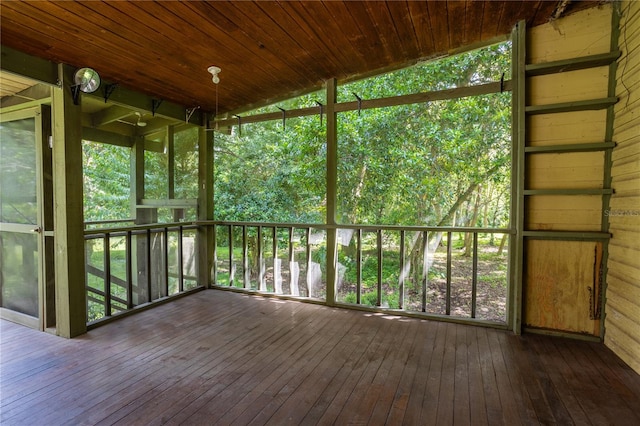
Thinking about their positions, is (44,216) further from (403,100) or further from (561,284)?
(561,284)

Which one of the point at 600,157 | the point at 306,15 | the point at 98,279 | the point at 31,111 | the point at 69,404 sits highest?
the point at 306,15

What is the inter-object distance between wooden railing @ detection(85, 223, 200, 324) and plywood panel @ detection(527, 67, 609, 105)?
165 inches

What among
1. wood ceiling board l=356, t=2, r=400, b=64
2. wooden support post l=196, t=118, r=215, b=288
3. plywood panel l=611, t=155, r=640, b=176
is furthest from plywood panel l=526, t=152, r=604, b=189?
wooden support post l=196, t=118, r=215, b=288

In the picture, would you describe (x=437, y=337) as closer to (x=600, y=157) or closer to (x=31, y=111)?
(x=600, y=157)

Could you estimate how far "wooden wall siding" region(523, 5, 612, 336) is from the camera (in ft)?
8.62

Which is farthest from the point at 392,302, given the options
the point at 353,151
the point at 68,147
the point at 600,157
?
the point at 68,147

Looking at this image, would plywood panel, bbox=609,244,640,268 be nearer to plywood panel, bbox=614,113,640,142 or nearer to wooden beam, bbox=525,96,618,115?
plywood panel, bbox=614,113,640,142

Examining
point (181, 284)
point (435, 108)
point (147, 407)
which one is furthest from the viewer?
point (435, 108)

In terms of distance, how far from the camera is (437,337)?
276 cm

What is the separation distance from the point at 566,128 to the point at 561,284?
1383mm

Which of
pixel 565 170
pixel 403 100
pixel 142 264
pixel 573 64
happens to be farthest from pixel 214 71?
pixel 565 170

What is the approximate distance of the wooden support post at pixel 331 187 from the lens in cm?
358

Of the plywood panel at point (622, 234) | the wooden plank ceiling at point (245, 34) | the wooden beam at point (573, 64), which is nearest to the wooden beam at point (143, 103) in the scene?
the wooden plank ceiling at point (245, 34)

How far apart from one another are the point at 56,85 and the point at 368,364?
3.46 metres
